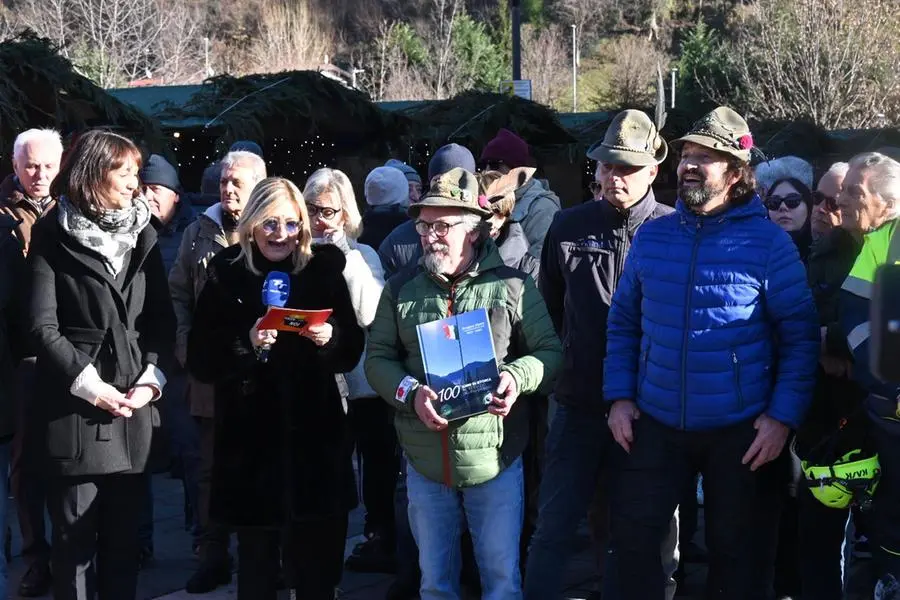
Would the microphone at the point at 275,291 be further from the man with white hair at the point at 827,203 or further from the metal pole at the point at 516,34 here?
the metal pole at the point at 516,34

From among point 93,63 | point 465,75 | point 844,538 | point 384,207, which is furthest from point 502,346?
point 465,75

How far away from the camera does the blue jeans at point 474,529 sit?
461 cm

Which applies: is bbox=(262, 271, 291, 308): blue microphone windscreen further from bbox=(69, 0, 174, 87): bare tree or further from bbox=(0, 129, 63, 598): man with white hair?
bbox=(69, 0, 174, 87): bare tree

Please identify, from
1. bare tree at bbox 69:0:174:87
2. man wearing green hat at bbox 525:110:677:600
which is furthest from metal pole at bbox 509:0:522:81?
bare tree at bbox 69:0:174:87

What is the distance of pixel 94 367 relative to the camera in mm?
4656

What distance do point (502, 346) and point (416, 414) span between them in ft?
1.44

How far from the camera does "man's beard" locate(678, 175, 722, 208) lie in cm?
445

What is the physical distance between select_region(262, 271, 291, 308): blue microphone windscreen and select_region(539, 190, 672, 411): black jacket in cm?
120

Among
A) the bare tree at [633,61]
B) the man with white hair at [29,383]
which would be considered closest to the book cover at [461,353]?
the man with white hair at [29,383]

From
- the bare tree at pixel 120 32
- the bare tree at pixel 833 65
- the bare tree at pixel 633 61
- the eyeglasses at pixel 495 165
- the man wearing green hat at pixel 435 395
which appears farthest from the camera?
the bare tree at pixel 633 61

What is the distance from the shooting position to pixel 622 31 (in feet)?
266

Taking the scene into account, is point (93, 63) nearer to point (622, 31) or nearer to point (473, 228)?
point (473, 228)

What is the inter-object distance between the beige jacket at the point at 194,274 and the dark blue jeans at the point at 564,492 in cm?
182

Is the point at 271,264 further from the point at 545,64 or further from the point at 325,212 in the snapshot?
the point at 545,64
